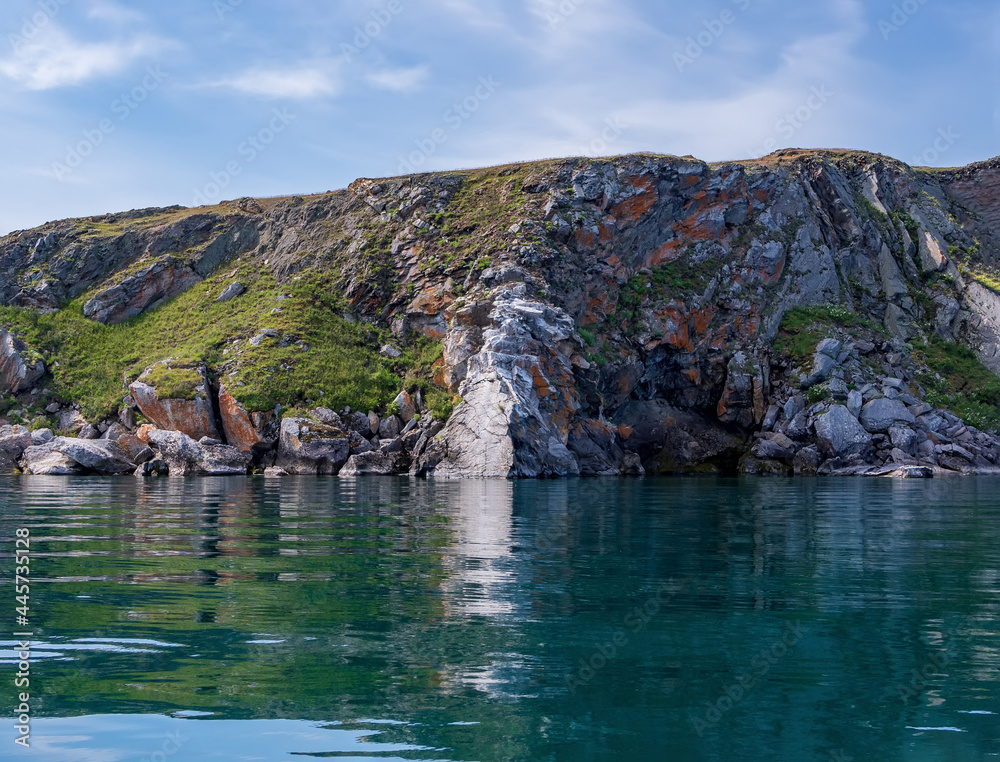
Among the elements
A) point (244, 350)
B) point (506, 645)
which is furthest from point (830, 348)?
point (506, 645)

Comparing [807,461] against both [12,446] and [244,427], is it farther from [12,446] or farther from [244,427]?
[12,446]

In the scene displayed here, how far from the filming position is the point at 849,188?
98.4 metres

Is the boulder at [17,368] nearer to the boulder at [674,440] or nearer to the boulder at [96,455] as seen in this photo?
the boulder at [96,455]

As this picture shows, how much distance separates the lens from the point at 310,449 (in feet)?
197

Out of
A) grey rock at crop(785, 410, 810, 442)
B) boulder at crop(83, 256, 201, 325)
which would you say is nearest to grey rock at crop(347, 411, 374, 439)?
grey rock at crop(785, 410, 810, 442)

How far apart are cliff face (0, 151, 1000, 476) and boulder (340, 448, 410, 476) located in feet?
0.59

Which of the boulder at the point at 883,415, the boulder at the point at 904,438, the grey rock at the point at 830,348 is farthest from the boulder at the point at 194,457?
the grey rock at the point at 830,348

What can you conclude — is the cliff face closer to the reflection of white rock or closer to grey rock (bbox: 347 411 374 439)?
grey rock (bbox: 347 411 374 439)

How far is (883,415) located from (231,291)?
67140mm

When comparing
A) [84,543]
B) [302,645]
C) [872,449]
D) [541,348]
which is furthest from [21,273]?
[302,645]

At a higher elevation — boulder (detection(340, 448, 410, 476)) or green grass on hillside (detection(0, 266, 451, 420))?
green grass on hillside (detection(0, 266, 451, 420))

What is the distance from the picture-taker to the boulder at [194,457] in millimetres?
58812

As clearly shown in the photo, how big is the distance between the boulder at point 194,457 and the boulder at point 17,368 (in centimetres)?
2162

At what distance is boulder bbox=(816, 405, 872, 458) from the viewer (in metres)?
64.8
